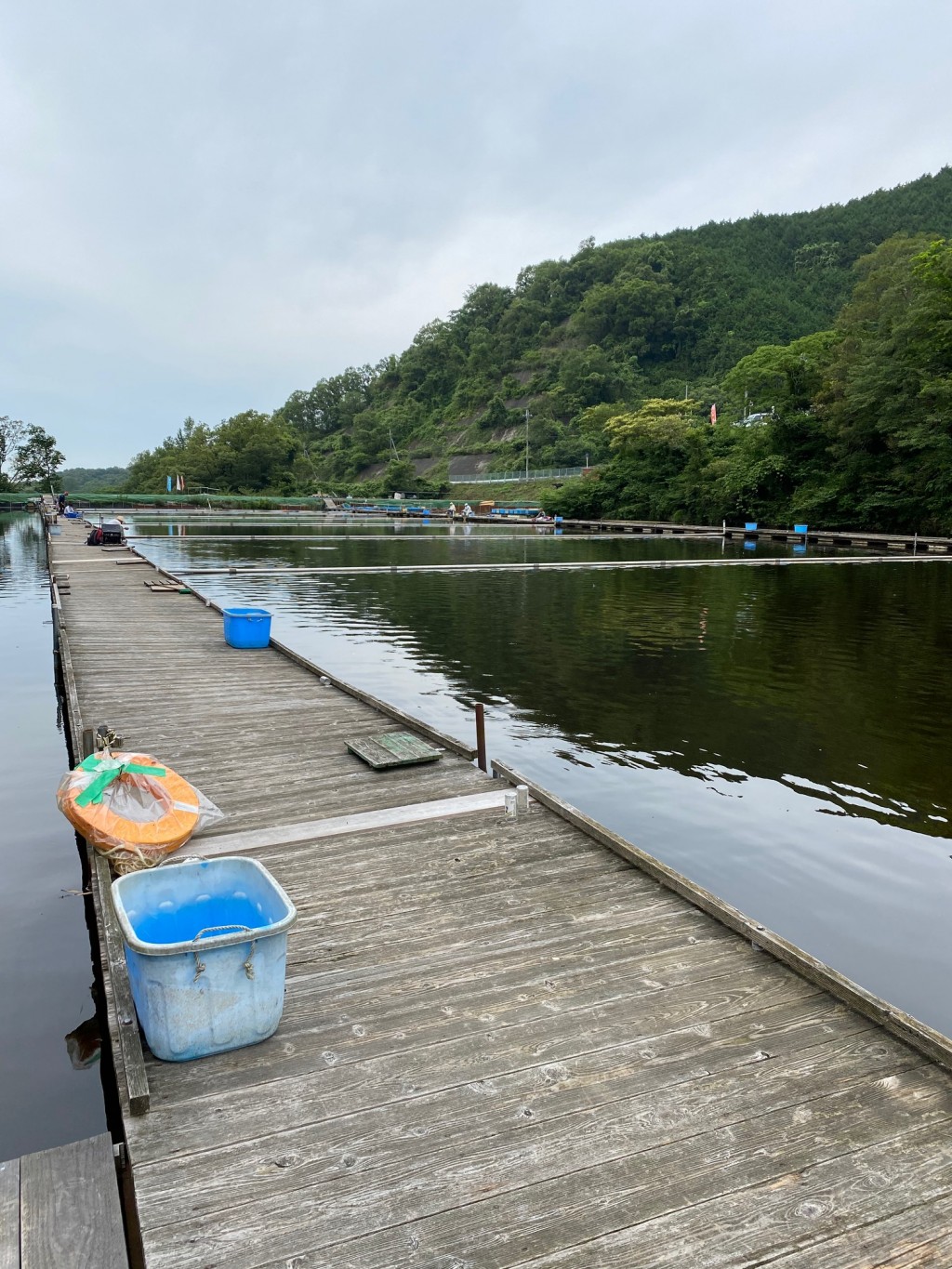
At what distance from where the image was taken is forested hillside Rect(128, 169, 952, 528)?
40.2 metres

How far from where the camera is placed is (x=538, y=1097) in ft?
9.51

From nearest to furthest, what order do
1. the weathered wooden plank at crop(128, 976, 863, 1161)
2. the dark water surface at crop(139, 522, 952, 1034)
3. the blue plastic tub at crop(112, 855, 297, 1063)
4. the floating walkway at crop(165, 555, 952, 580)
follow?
the weathered wooden plank at crop(128, 976, 863, 1161) < the blue plastic tub at crop(112, 855, 297, 1063) < the dark water surface at crop(139, 522, 952, 1034) < the floating walkway at crop(165, 555, 952, 580)

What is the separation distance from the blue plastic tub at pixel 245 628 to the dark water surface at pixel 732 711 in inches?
50.8

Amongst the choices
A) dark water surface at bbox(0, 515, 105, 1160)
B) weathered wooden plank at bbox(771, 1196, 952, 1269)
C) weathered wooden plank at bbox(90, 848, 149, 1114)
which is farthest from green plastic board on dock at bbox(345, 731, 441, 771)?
weathered wooden plank at bbox(771, 1196, 952, 1269)

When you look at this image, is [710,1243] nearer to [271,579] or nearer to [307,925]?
[307,925]

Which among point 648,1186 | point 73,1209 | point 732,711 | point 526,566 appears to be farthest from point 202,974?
point 526,566

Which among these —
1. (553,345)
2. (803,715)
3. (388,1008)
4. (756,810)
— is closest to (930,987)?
(756,810)

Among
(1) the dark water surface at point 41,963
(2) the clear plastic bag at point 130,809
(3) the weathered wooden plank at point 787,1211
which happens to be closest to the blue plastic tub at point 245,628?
(1) the dark water surface at point 41,963

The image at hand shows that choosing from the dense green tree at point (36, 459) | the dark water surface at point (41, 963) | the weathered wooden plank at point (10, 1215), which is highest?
the dense green tree at point (36, 459)

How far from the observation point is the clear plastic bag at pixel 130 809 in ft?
15.4

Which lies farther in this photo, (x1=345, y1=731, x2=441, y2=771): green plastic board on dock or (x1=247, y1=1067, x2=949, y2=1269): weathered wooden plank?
(x1=345, y1=731, x2=441, y2=771): green plastic board on dock

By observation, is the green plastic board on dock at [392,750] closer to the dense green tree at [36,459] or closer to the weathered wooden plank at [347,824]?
the weathered wooden plank at [347,824]

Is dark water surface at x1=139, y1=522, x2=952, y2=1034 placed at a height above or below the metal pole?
below

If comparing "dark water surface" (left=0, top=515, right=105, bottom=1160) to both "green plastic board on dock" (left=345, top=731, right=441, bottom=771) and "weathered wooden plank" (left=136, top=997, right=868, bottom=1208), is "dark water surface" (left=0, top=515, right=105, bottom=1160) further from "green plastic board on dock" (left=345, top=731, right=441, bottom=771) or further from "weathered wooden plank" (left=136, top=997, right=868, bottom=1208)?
"green plastic board on dock" (left=345, top=731, right=441, bottom=771)
